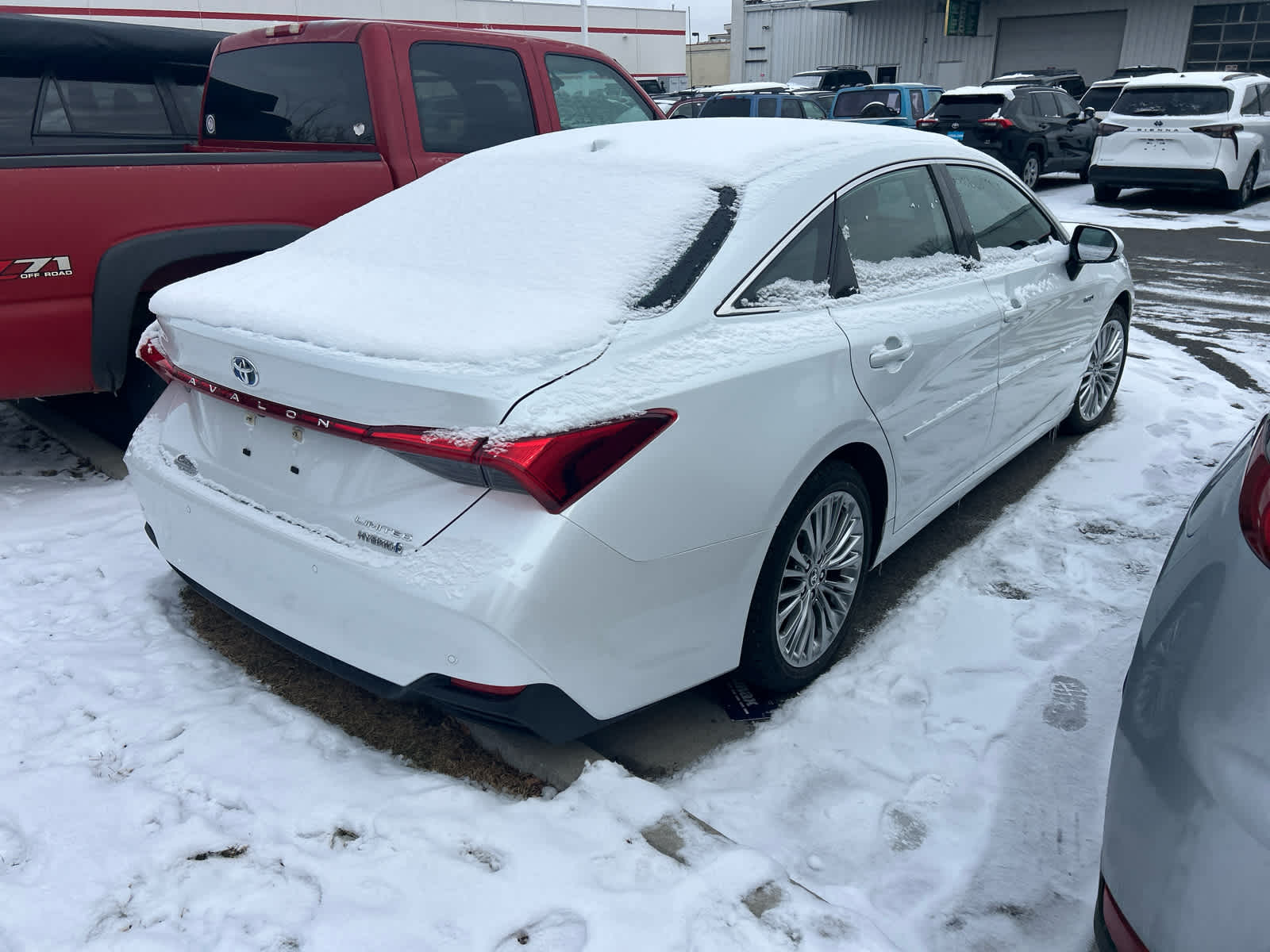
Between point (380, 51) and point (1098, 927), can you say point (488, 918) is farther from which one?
point (380, 51)

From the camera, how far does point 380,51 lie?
4641mm

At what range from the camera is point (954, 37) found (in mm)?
32875

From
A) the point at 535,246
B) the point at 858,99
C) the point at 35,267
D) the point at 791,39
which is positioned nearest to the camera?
the point at 535,246

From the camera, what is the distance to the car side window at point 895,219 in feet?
10.1

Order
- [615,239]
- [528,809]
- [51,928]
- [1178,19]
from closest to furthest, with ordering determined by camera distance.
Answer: [51,928], [528,809], [615,239], [1178,19]

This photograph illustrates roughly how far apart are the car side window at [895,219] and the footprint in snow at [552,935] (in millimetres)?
2011

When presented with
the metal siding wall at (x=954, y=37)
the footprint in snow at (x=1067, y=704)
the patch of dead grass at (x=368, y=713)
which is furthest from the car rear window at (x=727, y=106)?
the metal siding wall at (x=954, y=37)

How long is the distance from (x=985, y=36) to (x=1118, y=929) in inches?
1396

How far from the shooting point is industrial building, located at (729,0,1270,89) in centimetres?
2842

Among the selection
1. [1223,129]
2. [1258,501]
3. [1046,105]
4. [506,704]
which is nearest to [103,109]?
[506,704]

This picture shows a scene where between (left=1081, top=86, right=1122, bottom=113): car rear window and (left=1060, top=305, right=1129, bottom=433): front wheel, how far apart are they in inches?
644

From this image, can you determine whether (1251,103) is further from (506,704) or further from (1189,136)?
(506,704)

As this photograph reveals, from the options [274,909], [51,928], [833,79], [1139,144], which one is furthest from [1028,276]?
[833,79]

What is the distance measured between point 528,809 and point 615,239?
1480mm
